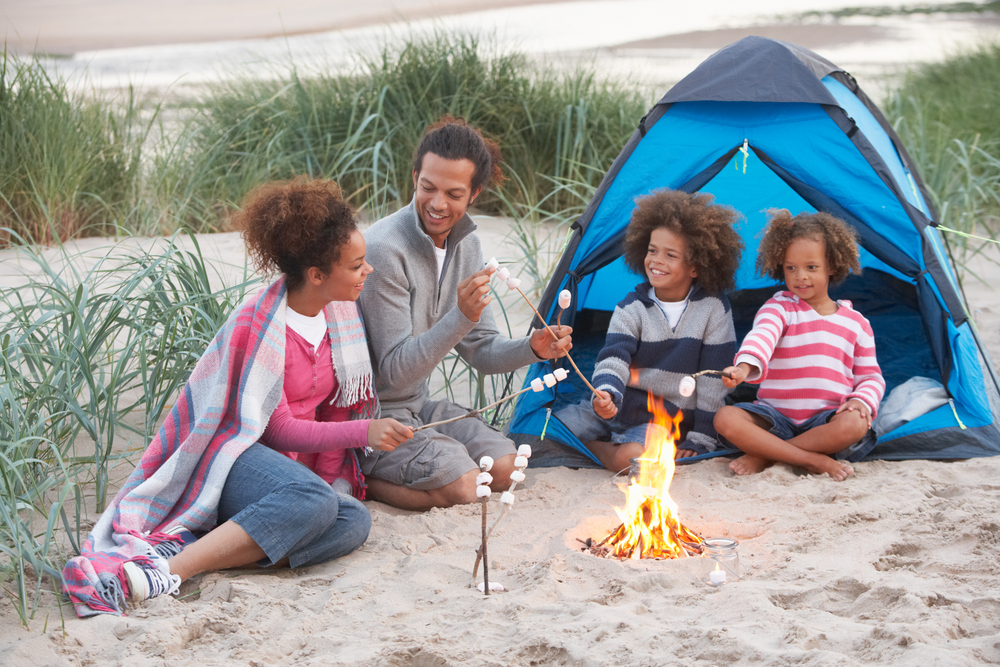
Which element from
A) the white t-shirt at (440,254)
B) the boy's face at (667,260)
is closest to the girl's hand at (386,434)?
the white t-shirt at (440,254)

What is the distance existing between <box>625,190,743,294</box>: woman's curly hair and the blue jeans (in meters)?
1.51

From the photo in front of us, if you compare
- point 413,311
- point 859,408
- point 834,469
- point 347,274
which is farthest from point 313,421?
point 859,408

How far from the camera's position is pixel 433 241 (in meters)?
2.82

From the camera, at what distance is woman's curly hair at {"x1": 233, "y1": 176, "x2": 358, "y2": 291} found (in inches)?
94.8

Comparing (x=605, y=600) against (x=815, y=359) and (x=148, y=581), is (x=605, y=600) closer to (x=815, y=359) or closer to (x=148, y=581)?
(x=148, y=581)

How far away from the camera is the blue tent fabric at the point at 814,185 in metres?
3.05

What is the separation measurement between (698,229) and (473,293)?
3.40ft

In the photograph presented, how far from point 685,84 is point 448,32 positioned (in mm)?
3422

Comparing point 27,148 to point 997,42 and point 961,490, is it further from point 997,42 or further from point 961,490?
point 997,42

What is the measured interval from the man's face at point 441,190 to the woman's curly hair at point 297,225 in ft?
0.99

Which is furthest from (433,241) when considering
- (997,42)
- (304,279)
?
(997,42)

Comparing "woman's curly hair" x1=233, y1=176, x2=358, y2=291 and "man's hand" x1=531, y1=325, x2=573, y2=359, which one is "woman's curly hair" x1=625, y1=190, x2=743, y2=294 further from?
"woman's curly hair" x1=233, y1=176, x2=358, y2=291

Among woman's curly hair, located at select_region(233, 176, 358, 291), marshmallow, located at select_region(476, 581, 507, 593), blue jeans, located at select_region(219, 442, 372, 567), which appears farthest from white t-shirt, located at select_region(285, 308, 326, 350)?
marshmallow, located at select_region(476, 581, 507, 593)

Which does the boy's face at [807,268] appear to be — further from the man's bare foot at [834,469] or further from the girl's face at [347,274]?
the girl's face at [347,274]
